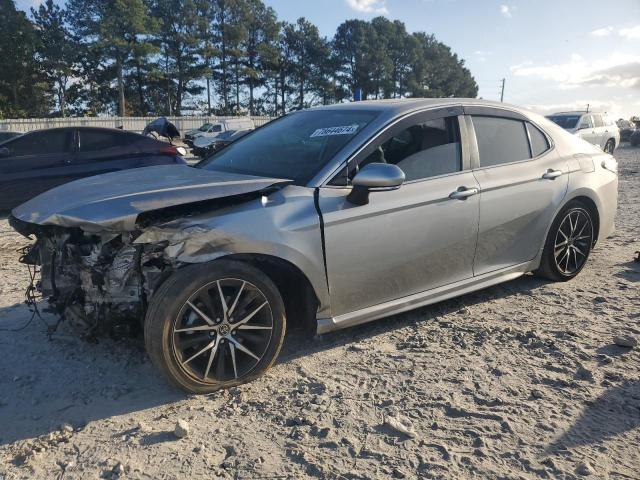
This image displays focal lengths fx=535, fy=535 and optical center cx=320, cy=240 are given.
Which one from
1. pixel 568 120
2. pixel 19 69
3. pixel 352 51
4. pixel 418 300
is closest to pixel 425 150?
pixel 418 300

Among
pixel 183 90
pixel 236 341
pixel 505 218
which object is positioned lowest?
pixel 236 341

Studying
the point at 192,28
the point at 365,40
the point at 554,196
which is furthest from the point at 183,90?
the point at 554,196

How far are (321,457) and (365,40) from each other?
6988 centimetres

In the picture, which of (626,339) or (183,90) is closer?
(626,339)

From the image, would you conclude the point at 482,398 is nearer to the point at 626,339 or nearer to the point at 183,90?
the point at 626,339

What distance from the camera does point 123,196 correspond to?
2906mm

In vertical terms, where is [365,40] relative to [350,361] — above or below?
above

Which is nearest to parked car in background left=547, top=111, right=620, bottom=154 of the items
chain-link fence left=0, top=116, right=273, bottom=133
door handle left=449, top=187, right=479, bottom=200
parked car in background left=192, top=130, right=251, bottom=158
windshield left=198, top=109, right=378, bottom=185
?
parked car in background left=192, top=130, right=251, bottom=158

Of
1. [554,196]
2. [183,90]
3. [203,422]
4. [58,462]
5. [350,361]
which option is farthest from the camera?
[183,90]

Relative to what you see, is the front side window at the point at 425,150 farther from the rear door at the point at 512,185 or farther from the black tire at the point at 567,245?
the black tire at the point at 567,245

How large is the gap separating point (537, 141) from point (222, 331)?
3.16 metres

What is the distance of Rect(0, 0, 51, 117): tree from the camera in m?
41.3

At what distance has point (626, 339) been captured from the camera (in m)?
3.57

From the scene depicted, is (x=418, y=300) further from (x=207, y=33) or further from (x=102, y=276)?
(x=207, y=33)
